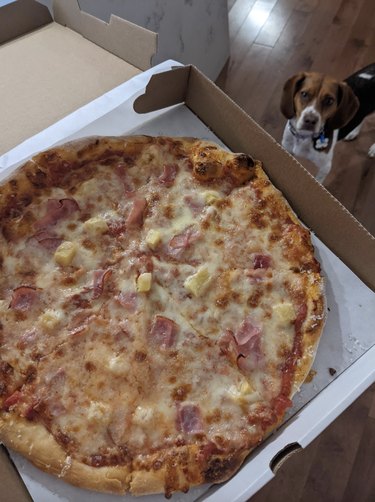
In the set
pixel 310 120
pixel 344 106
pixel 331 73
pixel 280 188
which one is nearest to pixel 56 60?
pixel 280 188

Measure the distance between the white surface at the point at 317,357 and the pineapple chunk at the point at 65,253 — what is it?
14.9 inches

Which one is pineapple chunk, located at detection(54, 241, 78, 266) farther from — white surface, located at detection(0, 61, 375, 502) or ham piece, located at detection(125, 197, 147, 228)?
white surface, located at detection(0, 61, 375, 502)

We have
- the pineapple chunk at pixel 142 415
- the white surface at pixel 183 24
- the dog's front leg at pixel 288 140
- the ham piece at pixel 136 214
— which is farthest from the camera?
the dog's front leg at pixel 288 140

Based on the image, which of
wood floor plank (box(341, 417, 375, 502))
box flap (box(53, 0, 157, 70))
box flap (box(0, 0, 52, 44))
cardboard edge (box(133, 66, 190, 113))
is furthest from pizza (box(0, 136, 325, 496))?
wood floor plank (box(341, 417, 375, 502))

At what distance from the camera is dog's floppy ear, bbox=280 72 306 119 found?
2357 mm

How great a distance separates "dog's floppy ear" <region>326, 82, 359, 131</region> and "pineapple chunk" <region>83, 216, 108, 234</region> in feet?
4.13

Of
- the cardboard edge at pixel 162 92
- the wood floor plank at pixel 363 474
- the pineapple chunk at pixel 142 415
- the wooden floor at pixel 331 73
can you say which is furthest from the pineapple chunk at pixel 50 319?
the wood floor plank at pixel 363 474

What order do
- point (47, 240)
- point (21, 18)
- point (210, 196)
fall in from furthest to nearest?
point (21, 18)
point (210, 196)
point (47, 240)

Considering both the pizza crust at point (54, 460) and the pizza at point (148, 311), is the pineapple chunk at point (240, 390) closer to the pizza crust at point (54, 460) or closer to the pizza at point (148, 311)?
the pizza at point (148, 311)

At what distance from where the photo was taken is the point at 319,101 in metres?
2.30

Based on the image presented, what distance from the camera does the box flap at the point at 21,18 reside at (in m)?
2.03

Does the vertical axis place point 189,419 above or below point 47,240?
below

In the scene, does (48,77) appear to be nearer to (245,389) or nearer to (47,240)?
(47,240)

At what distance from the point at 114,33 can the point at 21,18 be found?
42 cm
